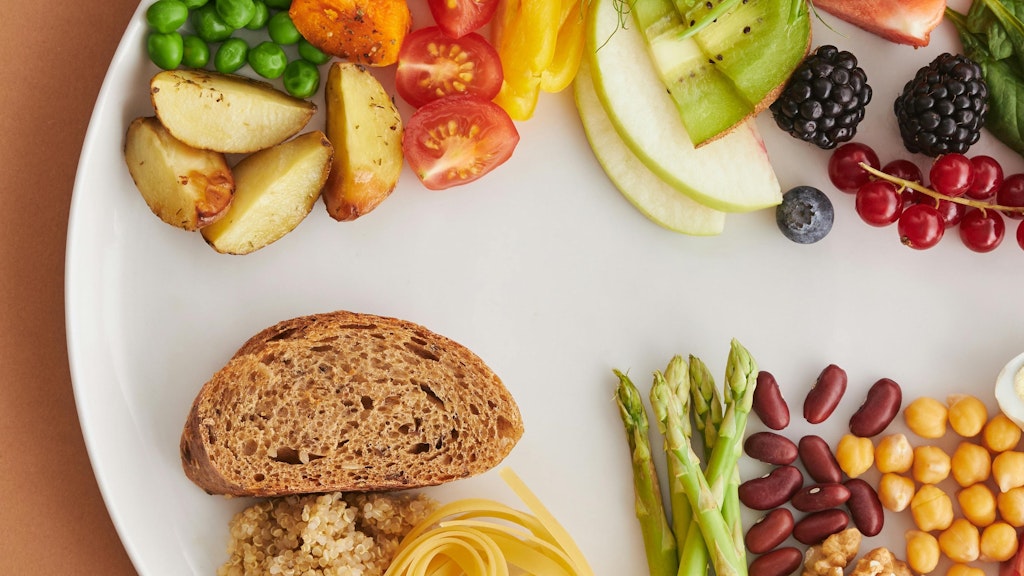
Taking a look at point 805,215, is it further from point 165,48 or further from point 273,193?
point 165,48

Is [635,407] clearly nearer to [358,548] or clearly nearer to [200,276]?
[358,548]

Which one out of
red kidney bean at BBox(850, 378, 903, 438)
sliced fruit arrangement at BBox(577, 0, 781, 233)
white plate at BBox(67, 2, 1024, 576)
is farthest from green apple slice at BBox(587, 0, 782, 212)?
red kidney bean at BBox(850, 378, 903, 438)

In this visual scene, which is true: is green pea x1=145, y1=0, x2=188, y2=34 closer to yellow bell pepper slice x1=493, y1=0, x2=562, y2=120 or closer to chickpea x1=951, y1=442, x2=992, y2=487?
yellow bell pepper slice x1=493, y1=0, x2=562, y2=120

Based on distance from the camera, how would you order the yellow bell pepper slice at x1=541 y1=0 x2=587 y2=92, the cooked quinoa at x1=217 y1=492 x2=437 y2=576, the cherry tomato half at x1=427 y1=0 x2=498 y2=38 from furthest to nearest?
the yellow bell pepper slice at x1=541 y1=0 x2=587 y2=92
the cherry tomato half at x1=427 y1=0 x2=498 y2=38
the cooked quinoa at x1=217 y1=492 x2=437 y2=576

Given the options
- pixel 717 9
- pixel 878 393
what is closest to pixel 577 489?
pixel 878 393

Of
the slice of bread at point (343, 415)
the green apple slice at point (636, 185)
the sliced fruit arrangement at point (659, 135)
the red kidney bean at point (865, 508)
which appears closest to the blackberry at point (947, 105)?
the sliced fruit arrangement at point (659, 135)

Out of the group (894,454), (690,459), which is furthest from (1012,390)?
(690,459)
